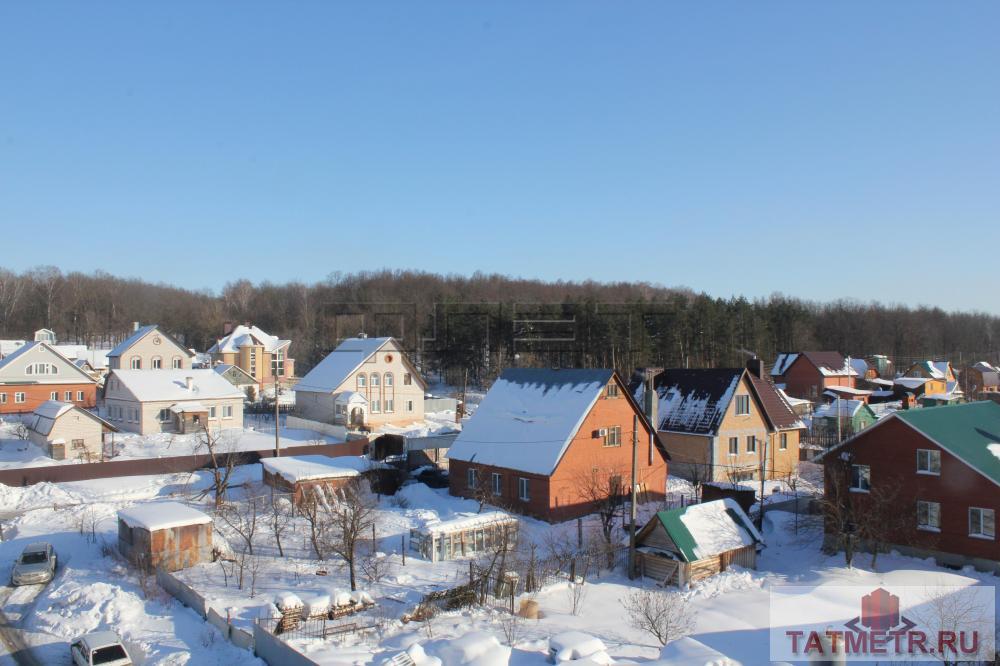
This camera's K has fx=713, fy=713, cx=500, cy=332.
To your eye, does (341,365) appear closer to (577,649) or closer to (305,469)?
(305,469)

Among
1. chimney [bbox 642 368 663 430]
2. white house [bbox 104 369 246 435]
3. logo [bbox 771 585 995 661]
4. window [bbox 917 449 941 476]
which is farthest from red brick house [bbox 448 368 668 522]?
white house [bbox 104 369 246 435]

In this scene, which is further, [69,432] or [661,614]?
[69,432]

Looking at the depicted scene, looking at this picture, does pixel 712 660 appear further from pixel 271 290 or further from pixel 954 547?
pixel 271 290

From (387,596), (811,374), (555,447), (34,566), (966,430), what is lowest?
(387,596)

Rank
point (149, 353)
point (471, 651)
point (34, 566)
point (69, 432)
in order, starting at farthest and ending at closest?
point (149, 353), point (69, 432), point (34, 566), point (471, 651)

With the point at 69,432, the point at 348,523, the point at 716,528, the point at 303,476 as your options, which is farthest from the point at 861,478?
the point at 69,432

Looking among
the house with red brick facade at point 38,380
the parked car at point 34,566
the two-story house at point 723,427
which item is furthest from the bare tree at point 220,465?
the two-story house at point 723,427

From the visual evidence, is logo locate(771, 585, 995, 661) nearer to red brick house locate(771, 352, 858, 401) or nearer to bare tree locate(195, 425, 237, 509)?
bare tree locate(195, 425, 237, 509)
